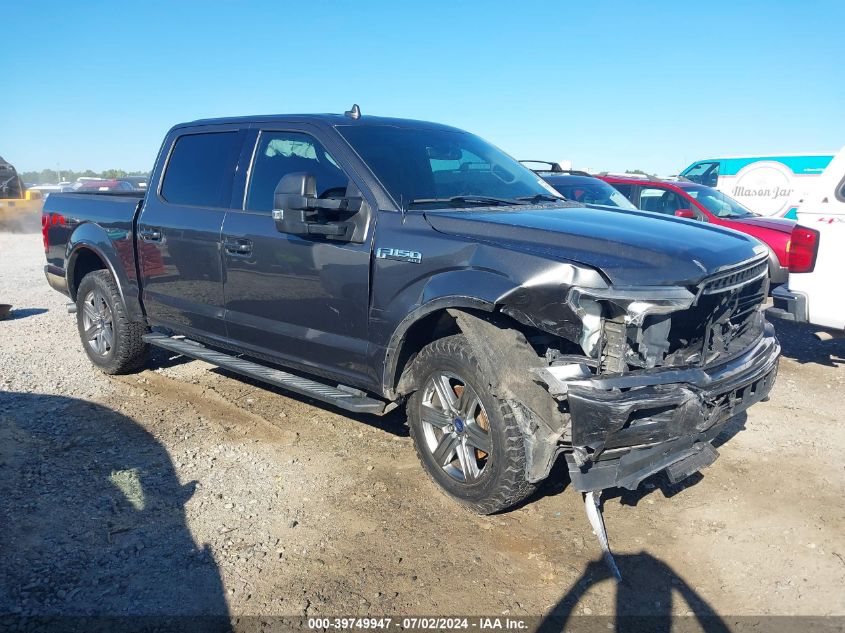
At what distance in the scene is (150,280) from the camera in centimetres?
529

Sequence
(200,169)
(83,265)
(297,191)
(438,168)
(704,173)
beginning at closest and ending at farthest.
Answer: (297,191), (438,168), (200,169), (83,265), (704,173)

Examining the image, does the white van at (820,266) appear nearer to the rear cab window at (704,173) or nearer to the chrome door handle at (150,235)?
the chrome door handle at (150,235)

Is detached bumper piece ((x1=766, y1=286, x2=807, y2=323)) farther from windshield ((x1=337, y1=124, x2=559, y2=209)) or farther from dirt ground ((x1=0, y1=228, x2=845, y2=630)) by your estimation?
windshield ((x1=337, y1=124, x2=559, y2=209))

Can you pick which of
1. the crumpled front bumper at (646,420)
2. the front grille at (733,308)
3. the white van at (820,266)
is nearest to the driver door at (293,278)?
the crumpled front bumper at (646,420)

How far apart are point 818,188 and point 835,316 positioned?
3.87ft

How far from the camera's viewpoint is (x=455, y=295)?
331 centimetres

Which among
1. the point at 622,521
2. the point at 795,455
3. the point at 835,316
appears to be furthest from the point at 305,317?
the point at 835,316

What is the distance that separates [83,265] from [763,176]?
58.5 ft

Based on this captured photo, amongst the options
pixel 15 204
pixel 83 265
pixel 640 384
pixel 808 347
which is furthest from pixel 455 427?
pixel 15 204

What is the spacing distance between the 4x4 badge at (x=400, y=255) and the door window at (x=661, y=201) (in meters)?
7.16

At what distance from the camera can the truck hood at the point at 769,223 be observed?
801 centimetres

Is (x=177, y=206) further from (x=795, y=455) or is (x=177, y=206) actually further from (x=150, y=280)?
(x=795, y=455)

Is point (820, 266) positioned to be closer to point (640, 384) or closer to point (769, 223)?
point (769, 223)

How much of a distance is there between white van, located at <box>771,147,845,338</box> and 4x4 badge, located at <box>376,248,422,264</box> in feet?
12.1
